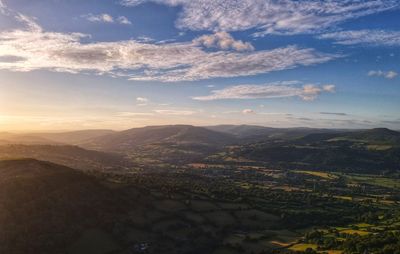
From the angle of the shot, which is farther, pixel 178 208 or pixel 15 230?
pixel 178 208

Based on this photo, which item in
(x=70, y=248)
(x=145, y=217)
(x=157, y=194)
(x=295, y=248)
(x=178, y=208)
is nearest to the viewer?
(x=70, y=248)

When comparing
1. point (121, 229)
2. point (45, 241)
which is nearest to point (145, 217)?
point (121, 229)

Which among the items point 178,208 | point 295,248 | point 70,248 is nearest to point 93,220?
point 70,248

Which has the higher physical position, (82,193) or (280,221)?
(82,193)

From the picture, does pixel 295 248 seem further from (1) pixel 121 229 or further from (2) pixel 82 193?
(2) pixel 82 193

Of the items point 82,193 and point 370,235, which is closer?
point 370,235

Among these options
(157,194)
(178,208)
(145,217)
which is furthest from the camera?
(157,194)

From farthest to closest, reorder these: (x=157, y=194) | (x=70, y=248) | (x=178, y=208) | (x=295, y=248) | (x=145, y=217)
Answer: (x=157, y=194) < (x=178, y=208) < (x=145, y=217) < (x=295, y=248) < (x=70, y=248)

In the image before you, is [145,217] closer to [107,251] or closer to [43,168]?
[107,251]

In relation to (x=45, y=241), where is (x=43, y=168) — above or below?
above
